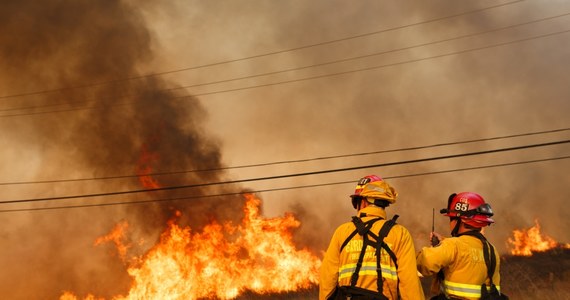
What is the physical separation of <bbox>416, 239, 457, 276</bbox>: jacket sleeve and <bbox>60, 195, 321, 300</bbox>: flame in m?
17.0

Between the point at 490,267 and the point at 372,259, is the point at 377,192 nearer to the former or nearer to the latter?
the point at 372,259

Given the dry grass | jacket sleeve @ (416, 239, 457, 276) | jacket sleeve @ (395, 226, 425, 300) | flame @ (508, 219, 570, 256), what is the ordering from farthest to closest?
flame @ (508, 219, 570, 256) → the dry grass → jacket sleeve @ (416, 239, 457, 276) → jacket sleeve @ (395, 226, 425, 300)

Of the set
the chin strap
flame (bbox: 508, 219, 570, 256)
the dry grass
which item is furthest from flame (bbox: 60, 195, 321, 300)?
the chin strap

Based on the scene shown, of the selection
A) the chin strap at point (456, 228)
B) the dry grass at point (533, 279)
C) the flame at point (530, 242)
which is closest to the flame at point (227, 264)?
the dry grass at point (533, 279)

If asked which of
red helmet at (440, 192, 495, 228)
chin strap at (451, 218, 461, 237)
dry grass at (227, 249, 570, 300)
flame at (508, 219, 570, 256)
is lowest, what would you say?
chin strap at (451, 218, 461, 237)

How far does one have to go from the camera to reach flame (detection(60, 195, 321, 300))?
68.6ft

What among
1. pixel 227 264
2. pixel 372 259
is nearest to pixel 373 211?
pixel 372 259

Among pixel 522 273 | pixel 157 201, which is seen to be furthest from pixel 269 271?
pixel 522 273

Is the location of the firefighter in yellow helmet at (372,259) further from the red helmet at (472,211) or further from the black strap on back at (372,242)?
the red helmet at (472,211)

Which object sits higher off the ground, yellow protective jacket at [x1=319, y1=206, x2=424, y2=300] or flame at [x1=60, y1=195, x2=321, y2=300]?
flame at [x1=60, y1=195, x2=321, y2=300]

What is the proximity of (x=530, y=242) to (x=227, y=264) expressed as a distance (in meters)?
16.5

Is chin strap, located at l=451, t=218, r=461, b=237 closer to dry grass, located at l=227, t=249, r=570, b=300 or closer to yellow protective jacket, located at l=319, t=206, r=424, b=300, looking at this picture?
yellow protective jacket, located at l=319, t=206, r=424, b=300

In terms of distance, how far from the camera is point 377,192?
3.84 meters

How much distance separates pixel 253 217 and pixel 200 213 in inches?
135
